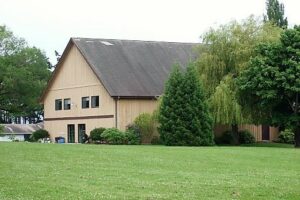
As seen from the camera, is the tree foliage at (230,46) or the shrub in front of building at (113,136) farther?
the shrub in front of building at (113,136)

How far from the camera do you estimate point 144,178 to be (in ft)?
57.1

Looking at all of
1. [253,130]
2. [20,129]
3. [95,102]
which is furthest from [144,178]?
[20,129]

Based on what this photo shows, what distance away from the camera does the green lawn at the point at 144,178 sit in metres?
14.1

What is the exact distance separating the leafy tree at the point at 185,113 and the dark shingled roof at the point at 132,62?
7.15 m

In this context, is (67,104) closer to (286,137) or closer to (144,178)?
(286,137)

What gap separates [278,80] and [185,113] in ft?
23.9

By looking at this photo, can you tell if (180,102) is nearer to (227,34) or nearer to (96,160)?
(227,34)

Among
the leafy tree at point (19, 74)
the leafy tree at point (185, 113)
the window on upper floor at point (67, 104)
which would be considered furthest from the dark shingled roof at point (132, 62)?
the leafy tree at point (19, 74)

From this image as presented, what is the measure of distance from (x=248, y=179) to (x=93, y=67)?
118 feet

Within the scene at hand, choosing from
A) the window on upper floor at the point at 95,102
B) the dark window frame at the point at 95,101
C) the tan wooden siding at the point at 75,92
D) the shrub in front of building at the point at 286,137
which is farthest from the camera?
the shrub in front of building at the point at 286,137

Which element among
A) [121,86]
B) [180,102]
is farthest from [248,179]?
[121,86]

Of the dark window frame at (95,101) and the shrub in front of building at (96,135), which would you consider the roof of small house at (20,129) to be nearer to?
the dark window frame at (95,101)

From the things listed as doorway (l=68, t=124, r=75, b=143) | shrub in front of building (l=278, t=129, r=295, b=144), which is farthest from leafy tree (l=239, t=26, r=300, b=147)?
doorway (l=68, t=124, r=75, b=143)

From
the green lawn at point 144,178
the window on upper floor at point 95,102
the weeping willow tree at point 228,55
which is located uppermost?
the weeping willow tree at point 228,55
